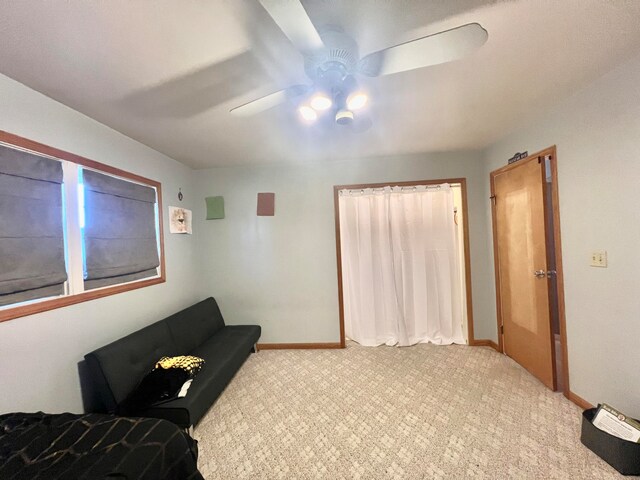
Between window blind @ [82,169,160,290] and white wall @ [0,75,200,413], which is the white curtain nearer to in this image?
window blind @ [82,169,160,290]

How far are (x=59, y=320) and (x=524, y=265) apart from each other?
3.64 meters

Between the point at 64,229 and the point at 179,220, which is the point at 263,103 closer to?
the point at 64,229

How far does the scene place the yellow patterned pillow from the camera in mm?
1934

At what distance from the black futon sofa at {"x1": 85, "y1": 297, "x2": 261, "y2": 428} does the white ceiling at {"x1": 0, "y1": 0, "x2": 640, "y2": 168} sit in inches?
65.5

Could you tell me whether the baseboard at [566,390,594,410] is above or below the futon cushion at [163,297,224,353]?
below

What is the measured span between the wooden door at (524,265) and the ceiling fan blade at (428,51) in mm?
1753

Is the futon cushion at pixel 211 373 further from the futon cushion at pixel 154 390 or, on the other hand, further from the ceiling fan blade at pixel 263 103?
the ceiling fan blade at pixel 263 103

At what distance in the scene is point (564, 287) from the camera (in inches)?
79.6

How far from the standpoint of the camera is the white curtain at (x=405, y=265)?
3.18 meters

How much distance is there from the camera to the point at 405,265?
323 centimetres

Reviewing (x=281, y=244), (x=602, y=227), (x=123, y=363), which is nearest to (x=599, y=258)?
(x=602, y=227)

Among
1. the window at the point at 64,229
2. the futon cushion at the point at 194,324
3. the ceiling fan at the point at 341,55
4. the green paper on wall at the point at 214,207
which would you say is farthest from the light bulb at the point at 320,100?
the green paper on wall at the point at 214,207

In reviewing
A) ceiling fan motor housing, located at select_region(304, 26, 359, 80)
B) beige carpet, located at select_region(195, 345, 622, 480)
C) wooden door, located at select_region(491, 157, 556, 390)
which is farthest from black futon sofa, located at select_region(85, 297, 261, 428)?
wooden door, located at select_region(491, 157, 556, 390)

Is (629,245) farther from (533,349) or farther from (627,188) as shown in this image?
(533,349)
